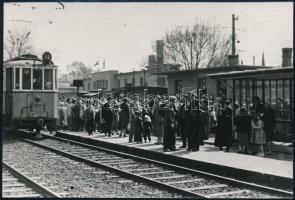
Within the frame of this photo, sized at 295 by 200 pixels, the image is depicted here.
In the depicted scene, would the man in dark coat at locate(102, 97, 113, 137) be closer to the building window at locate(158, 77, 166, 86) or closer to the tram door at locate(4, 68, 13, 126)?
the tram door at locate(4, 68, 13, 126)

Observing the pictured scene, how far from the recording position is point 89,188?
26.6 ft

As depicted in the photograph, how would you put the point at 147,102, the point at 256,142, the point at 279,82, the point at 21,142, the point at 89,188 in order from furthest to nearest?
the point at 147,102 → the point at 21,142 → the point at 279,82 → the point at 256,142 → the point at 89,188

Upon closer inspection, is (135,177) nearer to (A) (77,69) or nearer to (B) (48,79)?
(B) (48,79)

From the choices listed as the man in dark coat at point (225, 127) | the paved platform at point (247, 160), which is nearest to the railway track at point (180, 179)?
the paved platform at point (247, 160)

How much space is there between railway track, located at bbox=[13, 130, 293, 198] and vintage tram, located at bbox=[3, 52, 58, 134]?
4.21 metres

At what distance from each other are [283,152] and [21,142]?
9794 mm

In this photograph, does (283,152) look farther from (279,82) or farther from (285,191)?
(285,191)

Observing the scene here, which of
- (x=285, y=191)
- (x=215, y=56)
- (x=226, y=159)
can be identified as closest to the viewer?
(x=285, y=191)

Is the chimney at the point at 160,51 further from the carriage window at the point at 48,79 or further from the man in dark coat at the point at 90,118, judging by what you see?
the carriage window at the point at 48,79

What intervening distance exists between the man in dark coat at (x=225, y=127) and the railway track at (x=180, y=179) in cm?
238

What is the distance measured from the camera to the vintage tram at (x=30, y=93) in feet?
54.6

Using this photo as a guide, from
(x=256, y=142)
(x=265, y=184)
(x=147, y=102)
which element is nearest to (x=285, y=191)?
(x=265, y=184)

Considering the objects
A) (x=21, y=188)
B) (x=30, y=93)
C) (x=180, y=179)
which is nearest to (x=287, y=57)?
(x=30, y=93)

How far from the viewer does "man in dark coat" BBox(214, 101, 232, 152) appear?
1203 centimetres
